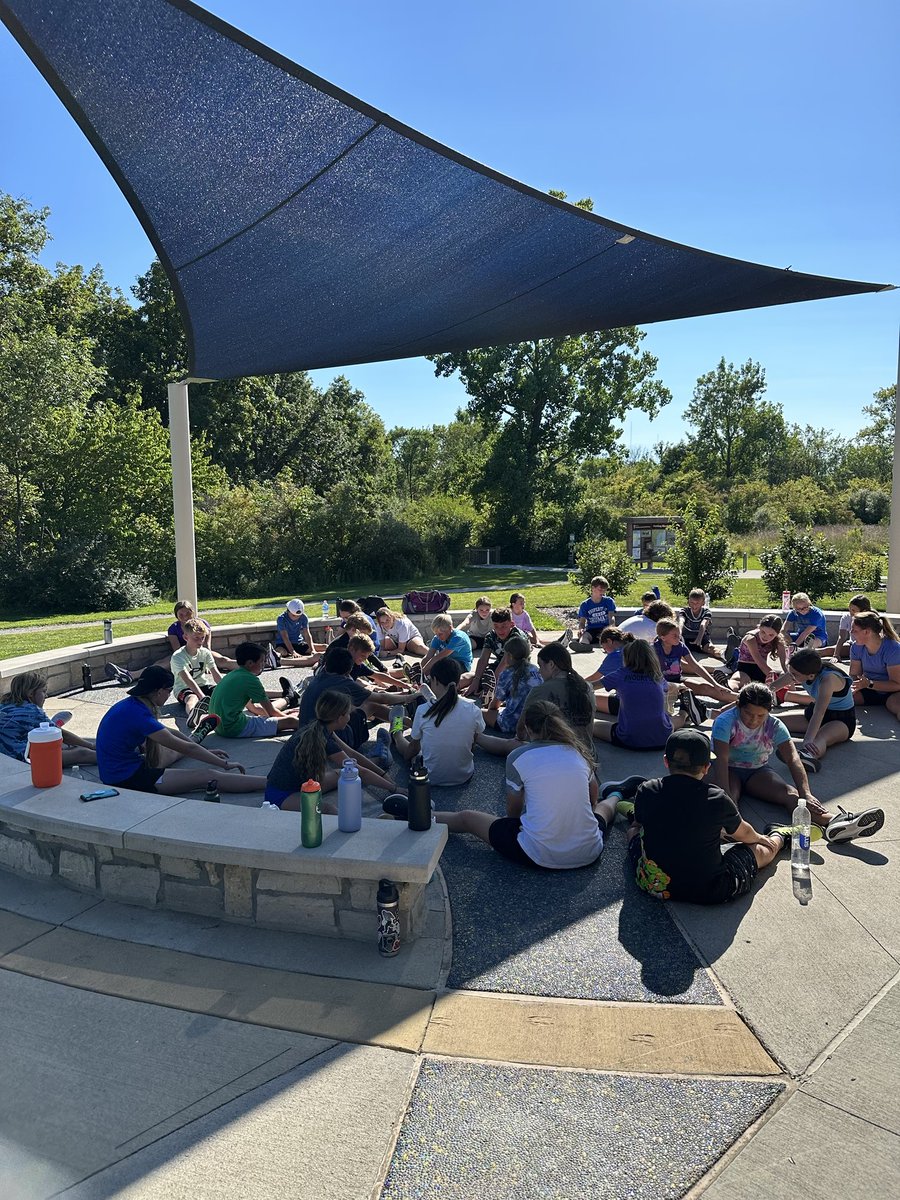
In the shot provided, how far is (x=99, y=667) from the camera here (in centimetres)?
1040

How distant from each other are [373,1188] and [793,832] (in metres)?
3.28

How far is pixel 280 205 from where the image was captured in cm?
653

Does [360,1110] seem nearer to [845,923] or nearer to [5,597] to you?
[845,923]

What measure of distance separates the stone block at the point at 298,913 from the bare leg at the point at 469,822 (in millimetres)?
1135

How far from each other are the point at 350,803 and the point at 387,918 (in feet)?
1.95

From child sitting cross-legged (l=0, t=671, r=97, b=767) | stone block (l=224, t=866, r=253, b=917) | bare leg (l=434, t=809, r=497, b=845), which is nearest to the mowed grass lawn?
child sitting cross-legged (l=0, t=671, r=97, b=767)

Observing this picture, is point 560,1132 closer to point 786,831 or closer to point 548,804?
point 548,804

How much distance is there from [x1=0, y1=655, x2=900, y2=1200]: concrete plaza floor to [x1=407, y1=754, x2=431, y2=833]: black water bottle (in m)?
0.50

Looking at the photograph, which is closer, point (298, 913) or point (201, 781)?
point (298, 913)

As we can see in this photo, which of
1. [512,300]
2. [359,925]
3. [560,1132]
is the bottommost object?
[560,1132]

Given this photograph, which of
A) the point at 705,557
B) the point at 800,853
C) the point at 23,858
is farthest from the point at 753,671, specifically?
the point at 705,557

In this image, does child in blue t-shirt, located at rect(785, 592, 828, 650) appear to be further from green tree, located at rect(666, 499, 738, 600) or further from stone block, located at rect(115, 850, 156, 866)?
stone block, located at rect(115, 850, 156, 866)

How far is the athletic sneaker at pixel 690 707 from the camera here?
8.00 m

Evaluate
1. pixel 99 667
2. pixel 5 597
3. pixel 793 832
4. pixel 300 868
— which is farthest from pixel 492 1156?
pixel 5 597
